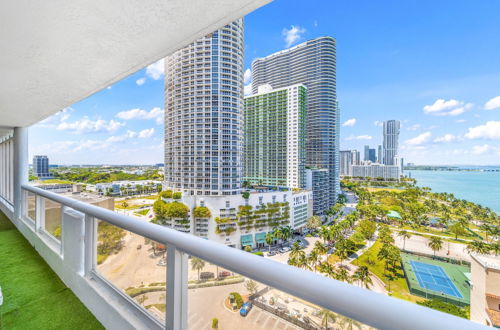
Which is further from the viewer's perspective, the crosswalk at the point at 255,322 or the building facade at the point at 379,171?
the building facade at the point at 379,171

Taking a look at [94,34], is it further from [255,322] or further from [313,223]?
[313,223]

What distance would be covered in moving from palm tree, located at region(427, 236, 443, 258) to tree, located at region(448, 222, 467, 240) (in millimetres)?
170

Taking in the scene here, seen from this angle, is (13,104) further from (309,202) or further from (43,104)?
(309,202)

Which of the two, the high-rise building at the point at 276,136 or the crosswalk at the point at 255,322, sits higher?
the high-rise building at the point at 276,136

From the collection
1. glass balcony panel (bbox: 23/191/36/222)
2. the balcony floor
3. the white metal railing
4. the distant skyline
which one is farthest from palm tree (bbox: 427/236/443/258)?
the white metal railing

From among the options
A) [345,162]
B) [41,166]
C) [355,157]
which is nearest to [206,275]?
[41,166]

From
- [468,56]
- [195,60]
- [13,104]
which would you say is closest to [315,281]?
[13,104]

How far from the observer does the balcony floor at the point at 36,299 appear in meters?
1.61

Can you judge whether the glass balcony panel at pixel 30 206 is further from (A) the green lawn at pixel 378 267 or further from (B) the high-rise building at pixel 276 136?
(B) the high-rise building at pixel 276 136

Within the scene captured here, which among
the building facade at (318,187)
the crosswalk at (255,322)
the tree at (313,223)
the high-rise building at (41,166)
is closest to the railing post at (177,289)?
the crosswalk at (255,322)

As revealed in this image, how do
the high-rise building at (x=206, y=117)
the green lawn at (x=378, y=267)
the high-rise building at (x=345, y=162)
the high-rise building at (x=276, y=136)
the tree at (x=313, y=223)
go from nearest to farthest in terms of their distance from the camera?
the green lawn at (x=378, y=267) → the tree at (x=313, y=223) → the high-rise building at (x=345, y=162) → the high-rise building at (x=206, y=117) → the high-rise building at (x=276, y=136)

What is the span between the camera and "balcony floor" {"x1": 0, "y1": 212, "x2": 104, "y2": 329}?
161 cm

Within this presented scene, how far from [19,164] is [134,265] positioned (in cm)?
430

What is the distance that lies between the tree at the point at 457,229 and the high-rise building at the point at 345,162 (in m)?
4.24
